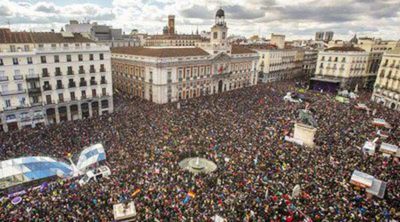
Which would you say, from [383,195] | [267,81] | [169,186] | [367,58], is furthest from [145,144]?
[367,58]

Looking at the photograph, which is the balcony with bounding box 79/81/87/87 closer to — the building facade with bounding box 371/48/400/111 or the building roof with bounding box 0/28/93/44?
the building roof with bounding box 0/28/93/44

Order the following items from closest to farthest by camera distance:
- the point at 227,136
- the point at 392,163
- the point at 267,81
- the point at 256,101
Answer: the point at 392,163 → the point at 227,136 → the point at 256,101 → the point at 267,81

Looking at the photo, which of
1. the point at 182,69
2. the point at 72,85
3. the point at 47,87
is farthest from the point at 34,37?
the point at 182,69

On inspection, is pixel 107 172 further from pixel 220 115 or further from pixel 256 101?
pixel 256 101

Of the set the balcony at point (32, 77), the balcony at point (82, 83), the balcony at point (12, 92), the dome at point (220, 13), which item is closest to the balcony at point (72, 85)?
the balcony at point (82, 83)

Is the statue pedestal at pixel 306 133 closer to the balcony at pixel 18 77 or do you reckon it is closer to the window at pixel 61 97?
the window at pixel 61 97

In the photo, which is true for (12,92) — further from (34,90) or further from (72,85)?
(72,85)

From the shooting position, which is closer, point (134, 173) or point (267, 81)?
point (134, 173)
